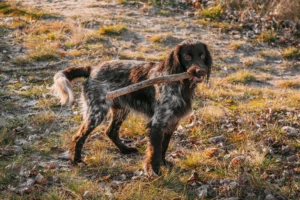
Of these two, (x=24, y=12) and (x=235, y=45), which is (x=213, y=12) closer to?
(x=235, y=45)

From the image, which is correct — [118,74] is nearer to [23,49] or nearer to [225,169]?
[225,169]

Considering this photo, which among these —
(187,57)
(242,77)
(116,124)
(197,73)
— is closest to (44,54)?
(116,124)

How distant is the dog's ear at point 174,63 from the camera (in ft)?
16.2

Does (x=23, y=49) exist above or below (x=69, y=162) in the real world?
above

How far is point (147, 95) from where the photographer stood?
5371 millimetres

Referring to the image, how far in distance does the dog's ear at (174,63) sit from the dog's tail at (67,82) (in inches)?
47.1

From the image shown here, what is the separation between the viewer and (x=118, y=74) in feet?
18.2

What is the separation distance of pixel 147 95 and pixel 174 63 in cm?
63

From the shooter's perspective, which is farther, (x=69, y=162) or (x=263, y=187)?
(x=69, y=162)

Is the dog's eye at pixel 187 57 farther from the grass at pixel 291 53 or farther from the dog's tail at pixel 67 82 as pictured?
the grass at pixel 291 53

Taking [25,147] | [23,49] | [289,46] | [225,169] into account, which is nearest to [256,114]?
[225,169]

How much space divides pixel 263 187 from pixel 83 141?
7.38ft

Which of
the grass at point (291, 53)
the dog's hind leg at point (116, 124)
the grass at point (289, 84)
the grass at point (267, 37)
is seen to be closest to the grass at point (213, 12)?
the grass at point (267, 37)

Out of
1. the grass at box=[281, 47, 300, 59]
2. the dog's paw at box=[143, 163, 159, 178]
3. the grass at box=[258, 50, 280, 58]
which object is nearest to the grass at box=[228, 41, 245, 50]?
the grass at box=[258, 50, 280, 58]
